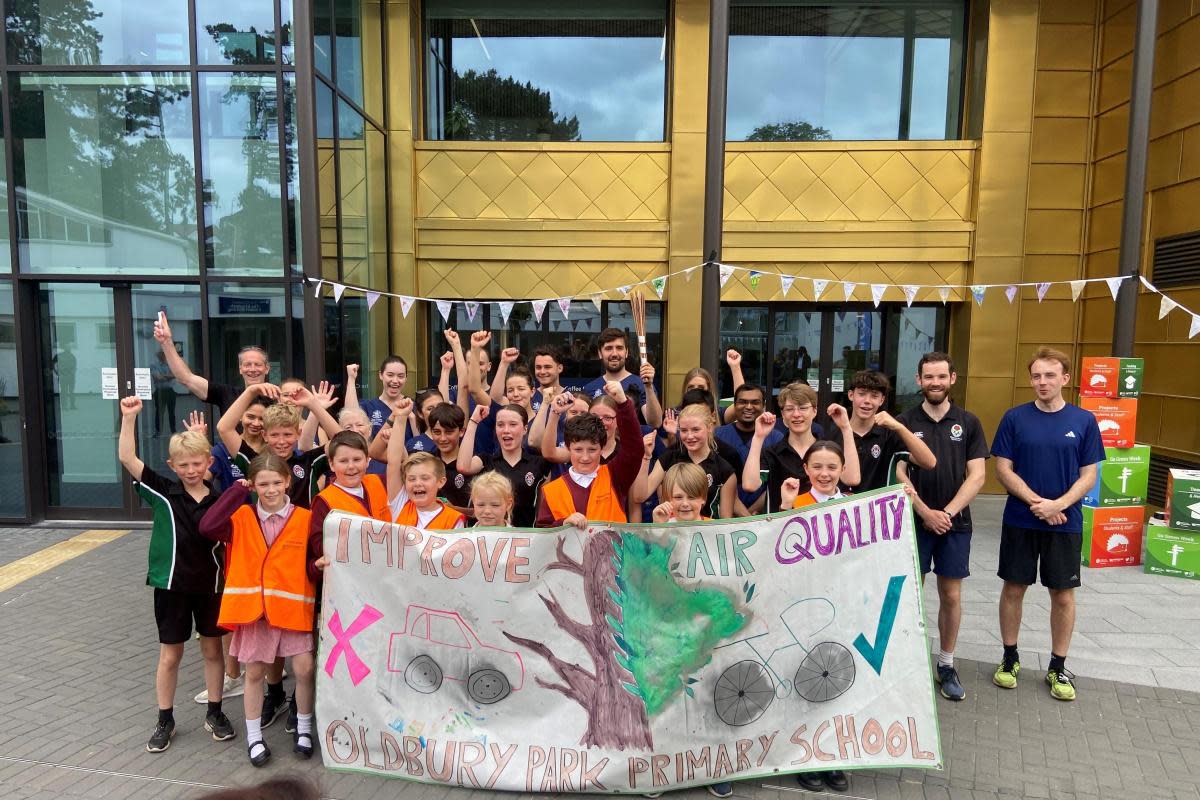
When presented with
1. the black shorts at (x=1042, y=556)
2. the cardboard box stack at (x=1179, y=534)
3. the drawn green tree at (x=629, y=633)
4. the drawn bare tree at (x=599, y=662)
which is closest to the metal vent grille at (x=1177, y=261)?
the cardboard box stack at (x=1179, y=534)

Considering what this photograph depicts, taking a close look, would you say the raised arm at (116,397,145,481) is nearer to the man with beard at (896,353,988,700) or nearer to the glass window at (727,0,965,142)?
the man with beard at (896,353,988,700)

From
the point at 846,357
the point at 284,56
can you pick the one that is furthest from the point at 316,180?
the point at 846,357

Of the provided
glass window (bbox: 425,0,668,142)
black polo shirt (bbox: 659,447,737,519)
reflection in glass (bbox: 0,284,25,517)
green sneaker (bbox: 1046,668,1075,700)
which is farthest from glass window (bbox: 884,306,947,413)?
reflection in glass (bbox: 0,284,25,517)

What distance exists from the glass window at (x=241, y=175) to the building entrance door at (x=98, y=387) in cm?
78

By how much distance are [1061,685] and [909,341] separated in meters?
7.28

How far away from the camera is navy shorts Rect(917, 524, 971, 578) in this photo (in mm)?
4383

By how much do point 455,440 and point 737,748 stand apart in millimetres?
2470

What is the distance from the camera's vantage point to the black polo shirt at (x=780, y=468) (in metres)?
4.23

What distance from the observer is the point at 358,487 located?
3.91 meters

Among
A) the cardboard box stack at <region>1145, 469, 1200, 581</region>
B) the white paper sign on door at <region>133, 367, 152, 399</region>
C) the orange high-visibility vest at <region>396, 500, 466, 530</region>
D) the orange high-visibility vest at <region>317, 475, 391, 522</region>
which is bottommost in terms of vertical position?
the cardboard box stack at <region>1145, 469, 1200, 581</region>

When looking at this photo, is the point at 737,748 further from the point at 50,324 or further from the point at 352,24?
the point at 352,24

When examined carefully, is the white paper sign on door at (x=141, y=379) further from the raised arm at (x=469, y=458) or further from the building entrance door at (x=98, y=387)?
the raised arm at (x=469, y=458)

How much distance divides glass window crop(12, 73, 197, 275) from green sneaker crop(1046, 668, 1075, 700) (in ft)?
30.5

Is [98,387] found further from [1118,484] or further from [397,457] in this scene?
[1118,484]
